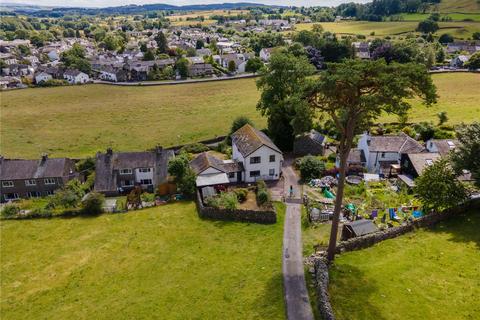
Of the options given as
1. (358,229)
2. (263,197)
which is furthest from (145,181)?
(358,229)

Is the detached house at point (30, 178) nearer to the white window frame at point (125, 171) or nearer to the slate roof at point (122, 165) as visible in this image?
the slate roof at point (122, 165)

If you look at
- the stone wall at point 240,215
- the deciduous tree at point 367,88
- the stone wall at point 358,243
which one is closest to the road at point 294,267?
the stone wall at point 358,243

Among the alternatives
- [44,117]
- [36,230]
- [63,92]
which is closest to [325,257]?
[36,230]

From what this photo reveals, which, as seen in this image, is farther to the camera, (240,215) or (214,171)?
(214,171)

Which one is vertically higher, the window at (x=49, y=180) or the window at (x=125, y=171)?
the window at (x=125, y=171)

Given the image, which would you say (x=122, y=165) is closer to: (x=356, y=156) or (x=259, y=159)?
(x=259, y=159)

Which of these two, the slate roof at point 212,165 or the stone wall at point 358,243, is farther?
the slate roof at point 212,165

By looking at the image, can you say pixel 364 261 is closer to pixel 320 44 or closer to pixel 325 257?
pixel 325 257
